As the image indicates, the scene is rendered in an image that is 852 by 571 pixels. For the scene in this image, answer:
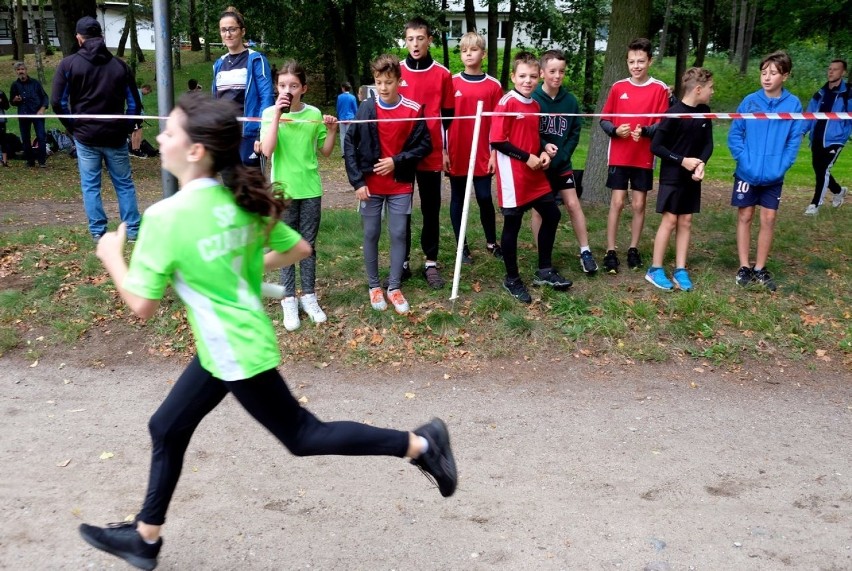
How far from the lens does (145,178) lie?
15641 millimetres

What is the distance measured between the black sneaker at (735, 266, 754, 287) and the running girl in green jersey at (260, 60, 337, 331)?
3969 millimetres

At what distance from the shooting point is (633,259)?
24.0ft

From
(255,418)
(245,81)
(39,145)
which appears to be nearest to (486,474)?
(255,418)

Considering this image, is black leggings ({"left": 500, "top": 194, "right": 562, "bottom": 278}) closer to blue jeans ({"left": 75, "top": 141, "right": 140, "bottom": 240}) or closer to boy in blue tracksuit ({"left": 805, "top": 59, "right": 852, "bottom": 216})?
blue jeans ({"left": 75, "top": 141, "right": 140, "bottom": 240})

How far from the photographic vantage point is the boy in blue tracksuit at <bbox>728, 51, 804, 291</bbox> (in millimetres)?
6652

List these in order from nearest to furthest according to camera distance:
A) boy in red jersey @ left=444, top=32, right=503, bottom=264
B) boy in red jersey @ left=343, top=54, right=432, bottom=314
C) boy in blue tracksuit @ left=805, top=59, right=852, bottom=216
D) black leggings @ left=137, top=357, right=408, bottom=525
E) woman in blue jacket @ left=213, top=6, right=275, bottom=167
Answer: black leggings @ left=137, top=357, right=408, bottom=525
boy in red jersey @ left=343, top=54, right=432, bottom=314
woman in blue jacket @ left=213, top=6, right=275, bottom=167
boy in red jersey @ left=444, top=32, right=503, bottom=264
boy in blue tracksuit @ left=805, top=59, right=852, bottom=216

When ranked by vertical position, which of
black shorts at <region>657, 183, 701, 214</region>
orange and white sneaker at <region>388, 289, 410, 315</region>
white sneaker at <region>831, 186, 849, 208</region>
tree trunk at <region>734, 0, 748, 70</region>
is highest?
Result: tree trunk at <region>734, 0, 748, 70</region>

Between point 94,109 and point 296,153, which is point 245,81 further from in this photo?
point 94,109

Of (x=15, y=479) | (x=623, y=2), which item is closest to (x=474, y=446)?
(x=15, y=479)

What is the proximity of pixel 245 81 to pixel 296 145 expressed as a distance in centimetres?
115

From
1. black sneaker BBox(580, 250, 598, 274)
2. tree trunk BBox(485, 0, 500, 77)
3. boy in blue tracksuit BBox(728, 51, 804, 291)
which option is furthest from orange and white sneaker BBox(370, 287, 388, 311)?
tree trunk BBox(485, 0, 500, 77)

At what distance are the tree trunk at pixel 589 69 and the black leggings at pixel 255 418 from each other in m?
31.9

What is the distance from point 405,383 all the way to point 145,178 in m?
12.1

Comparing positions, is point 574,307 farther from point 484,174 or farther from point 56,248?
point 56,248
